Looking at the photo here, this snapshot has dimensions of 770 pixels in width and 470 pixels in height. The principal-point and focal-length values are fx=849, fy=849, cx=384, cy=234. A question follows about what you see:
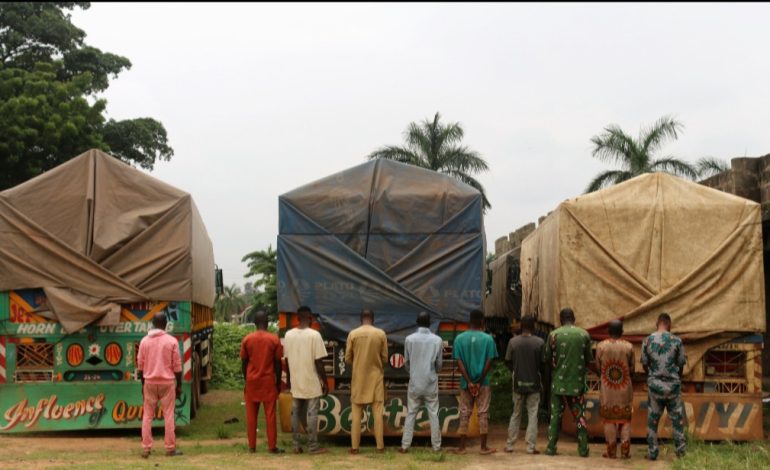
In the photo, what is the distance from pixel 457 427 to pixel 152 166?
2135 cm

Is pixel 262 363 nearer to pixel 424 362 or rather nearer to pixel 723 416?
pixel 424 362

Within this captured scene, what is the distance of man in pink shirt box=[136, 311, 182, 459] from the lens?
Result: 9.40 meters

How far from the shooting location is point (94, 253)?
10.8 meters

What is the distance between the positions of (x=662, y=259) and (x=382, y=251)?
3.40 meters

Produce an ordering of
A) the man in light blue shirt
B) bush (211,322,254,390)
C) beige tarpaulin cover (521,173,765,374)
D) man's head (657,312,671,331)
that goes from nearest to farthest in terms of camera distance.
Result: 1. man's head (657,312,671,331)
2. the man in light blue shirt
3. beige tarpaulin cover (521,173,765,374)
4. bush (211,322,254,390)

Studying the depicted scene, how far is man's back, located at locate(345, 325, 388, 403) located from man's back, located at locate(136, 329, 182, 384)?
6.43ft

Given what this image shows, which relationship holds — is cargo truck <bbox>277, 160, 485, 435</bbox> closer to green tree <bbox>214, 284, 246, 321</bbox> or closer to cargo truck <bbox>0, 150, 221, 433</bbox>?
cargo truck <bbox>0, 150, 221, 433</bbox>

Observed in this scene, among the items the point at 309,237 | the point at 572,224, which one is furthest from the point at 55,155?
the point at 572,224

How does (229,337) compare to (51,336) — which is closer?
(51,336)

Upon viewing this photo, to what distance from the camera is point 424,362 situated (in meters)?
9.43

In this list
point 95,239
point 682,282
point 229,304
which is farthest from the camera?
point 229,304

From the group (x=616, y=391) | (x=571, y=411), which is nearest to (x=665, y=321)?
(x=616, y=391)

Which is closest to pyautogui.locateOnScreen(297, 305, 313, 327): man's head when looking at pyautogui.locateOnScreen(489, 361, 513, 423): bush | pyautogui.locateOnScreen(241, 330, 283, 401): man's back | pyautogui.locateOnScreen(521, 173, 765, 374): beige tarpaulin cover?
pyautogui.locateOnScreen(241, 330, 283, 401): man's back

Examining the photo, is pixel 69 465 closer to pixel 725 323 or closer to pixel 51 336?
pixel 51 336
